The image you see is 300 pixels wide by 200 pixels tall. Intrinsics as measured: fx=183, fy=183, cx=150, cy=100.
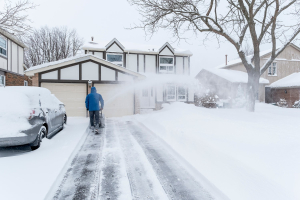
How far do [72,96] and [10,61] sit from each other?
8304 mm

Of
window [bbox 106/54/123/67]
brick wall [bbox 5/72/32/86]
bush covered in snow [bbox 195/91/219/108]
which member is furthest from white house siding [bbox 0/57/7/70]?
bush covered in snow [bbox 195/91/219/108]

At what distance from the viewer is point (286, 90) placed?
21.7 meters

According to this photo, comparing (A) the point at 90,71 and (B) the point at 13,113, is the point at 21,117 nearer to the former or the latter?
(B) the point at 13,113

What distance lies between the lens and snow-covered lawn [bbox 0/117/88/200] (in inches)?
110

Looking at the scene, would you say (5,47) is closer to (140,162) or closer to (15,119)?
(15,119)

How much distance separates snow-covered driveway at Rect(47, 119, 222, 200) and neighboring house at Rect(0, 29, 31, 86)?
13937 millimetres

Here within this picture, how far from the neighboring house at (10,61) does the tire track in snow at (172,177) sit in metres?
14.9

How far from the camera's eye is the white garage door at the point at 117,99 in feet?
41.4

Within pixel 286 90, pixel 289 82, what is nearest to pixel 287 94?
pixel 286 90

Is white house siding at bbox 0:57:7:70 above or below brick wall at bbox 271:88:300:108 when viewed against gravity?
above

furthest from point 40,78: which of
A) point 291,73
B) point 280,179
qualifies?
point 291,73

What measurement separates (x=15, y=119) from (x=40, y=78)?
842 cm

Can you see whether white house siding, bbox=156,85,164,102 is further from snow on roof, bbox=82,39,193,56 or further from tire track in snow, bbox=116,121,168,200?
tire track in snow, bbox=116,121,168,200

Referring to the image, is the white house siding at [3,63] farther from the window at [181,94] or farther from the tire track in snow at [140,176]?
the window at [181,94]
